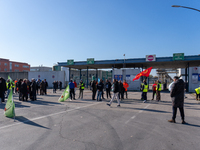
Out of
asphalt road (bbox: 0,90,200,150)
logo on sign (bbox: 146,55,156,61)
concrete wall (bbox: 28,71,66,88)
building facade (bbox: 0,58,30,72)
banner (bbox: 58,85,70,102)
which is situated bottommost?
asphalt road (bbox: 0,90,200,150)

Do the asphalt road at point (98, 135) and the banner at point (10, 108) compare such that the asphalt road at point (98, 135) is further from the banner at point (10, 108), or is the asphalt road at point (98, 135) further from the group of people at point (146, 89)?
the group of people at point (146, 89)

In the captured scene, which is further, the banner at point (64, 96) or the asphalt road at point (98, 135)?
the banner at point (64, 96)

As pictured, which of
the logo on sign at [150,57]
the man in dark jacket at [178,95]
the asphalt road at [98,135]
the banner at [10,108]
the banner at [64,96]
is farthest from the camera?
the logo on sign at [150,57]

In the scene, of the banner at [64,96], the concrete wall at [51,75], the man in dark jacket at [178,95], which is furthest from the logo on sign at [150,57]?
the man in dark jacket at [178,95]

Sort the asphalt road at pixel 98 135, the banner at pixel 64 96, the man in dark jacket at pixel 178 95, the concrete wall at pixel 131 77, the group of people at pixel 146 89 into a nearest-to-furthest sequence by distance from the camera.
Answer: the asphalt road at pixel 98 135 < the man in dark jacket at pixel 178 95 < the group of people at pixel 146 89 < the banner at pixel 64 96 < the concrete wall at pixel 131 77

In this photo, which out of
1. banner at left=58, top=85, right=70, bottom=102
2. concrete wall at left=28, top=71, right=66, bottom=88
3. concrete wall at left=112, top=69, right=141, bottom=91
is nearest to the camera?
banner at left=58, top=85, right=70, bottom=102

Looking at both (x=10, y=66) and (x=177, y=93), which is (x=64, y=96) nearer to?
(x=177, y=93)

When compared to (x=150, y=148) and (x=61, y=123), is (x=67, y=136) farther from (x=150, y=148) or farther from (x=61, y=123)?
(x=150, y=148)

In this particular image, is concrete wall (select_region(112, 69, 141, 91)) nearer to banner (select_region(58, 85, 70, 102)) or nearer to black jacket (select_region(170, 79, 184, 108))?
banner (select_region(58, 85, 70, 102))

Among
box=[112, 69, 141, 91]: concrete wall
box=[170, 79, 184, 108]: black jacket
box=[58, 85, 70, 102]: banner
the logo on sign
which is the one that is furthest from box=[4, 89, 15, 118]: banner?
the logo on sign

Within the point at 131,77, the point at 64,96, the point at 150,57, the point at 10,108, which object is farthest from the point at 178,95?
the point at 131,77

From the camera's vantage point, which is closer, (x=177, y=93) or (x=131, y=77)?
(x=177, y=93)

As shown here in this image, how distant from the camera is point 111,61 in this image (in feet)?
105

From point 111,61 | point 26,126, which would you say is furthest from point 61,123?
point 111,61
